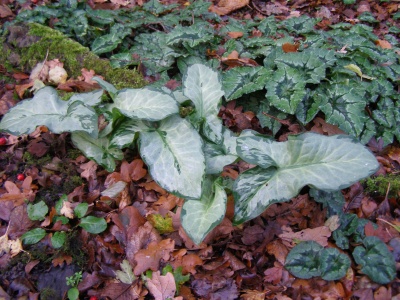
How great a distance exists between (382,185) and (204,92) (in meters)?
1.33

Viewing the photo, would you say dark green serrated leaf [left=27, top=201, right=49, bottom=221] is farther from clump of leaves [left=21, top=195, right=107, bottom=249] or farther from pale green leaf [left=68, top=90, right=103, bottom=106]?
pale green leaf [left=68, top=90, right=103, bottom=106]

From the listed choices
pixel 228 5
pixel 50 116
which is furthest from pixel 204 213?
pixel 228 5

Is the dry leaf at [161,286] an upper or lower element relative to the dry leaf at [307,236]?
lower

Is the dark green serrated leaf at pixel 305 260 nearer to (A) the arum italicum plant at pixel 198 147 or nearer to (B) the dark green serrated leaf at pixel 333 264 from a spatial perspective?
(B) the dark green serrated leaf at pixel 333 264

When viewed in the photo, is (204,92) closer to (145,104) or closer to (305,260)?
(145,104)

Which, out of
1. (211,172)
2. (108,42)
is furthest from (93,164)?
(108,42)

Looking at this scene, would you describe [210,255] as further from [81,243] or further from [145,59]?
[145,59]

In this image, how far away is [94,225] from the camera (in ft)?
6.71

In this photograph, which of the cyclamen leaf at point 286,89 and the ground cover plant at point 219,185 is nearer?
the ground cover plant at point 219,185

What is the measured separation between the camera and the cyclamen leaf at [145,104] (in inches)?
81.0

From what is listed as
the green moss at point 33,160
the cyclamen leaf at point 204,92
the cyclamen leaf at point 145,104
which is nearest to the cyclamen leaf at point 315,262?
the cyclamen leaf at point 204,92

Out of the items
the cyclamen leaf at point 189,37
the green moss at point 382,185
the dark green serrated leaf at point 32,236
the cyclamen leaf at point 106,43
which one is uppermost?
the cyclamen leaf at point 189,37

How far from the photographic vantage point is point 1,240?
2.00 m

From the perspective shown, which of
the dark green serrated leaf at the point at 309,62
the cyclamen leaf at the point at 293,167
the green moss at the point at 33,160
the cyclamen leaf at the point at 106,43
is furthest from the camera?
the cyclamen leaf at the point at 106,43
